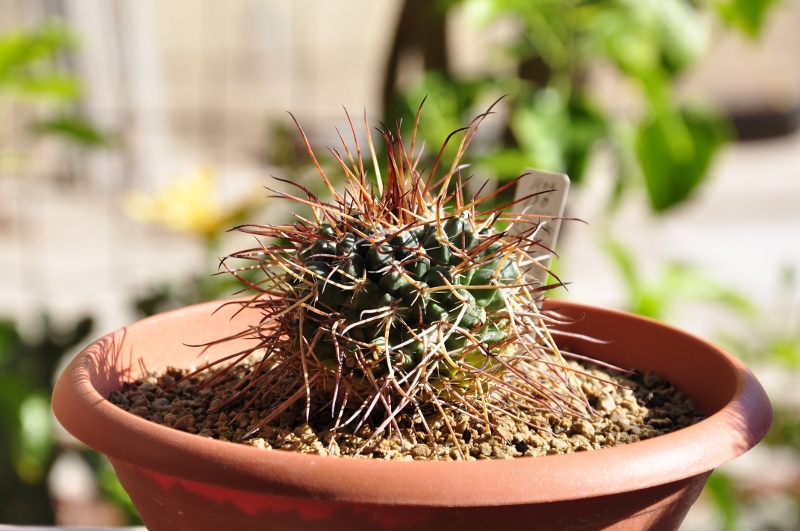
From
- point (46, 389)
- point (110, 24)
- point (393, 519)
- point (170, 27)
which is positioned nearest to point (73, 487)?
point (46, 389)

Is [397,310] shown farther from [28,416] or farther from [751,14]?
[28,416]

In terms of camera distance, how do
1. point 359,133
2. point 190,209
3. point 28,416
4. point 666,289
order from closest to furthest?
point 666,289 → point 28,416 → point 190,209 → point 359,133

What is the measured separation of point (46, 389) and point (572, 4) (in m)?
1.46

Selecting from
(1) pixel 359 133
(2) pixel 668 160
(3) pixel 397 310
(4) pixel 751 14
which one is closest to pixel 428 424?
(3) pixel 397 310

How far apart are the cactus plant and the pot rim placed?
0.11m

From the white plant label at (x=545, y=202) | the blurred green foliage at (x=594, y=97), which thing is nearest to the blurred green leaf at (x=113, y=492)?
the blurred green foliage at (x=594, y=97)

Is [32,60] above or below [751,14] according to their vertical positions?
below

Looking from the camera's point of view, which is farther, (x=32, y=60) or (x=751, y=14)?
(x=32, y=60)

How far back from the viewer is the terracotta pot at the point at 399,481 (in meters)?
0.60

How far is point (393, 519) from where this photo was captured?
0.62m

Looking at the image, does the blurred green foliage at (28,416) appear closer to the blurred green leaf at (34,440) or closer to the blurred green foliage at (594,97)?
the blurred green leaf at (34,440)

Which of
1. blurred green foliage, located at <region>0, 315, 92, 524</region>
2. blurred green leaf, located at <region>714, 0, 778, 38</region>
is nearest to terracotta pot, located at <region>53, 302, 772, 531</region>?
blurred green leaf, located at <region>714, 0, 778, 38</region>

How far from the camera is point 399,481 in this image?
60cm

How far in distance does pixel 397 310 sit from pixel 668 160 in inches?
40.6
